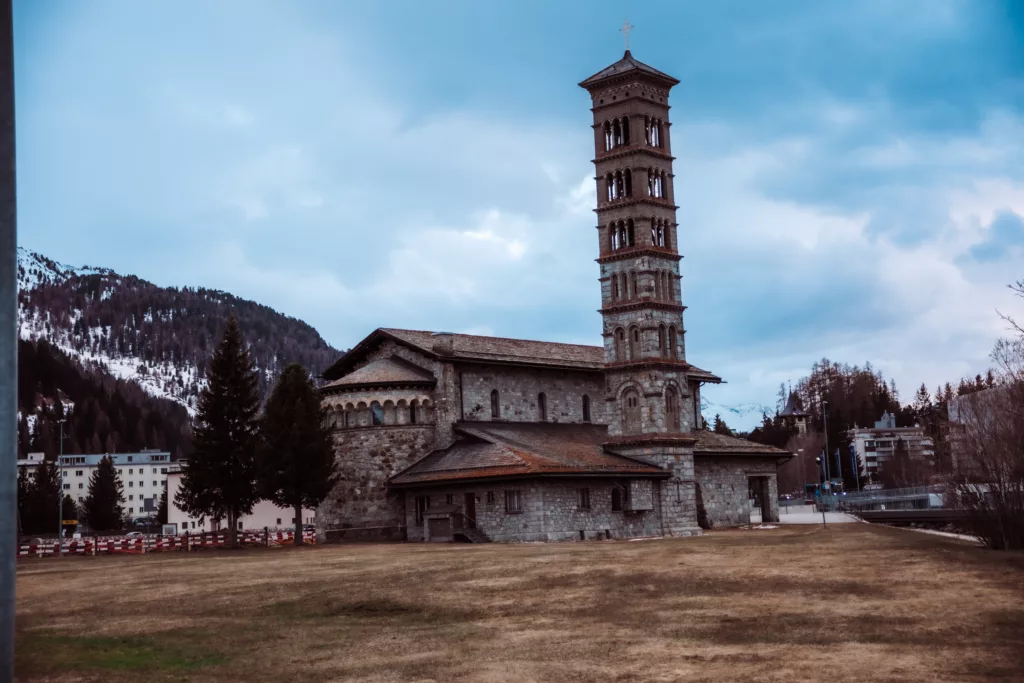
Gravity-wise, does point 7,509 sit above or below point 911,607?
above

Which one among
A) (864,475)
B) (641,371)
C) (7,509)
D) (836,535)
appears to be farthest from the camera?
(864,475)

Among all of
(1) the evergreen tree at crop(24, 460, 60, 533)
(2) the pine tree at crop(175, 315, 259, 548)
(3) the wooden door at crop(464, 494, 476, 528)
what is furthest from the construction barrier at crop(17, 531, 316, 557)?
(1) the evergreen tree at crop(24, 460, 60, 533)

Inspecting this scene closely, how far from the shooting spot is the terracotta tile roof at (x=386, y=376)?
59.1 metres

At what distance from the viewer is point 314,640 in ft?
70.7

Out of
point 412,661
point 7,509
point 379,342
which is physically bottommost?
point 412,661

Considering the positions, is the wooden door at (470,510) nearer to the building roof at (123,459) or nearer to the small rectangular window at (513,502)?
the small rectangular window at (513,502)

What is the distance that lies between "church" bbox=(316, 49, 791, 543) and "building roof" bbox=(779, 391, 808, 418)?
331 ft

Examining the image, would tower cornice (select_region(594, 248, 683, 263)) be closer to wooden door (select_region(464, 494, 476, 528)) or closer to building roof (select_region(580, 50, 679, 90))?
building roof (select_region(580, 50, 679, 90))

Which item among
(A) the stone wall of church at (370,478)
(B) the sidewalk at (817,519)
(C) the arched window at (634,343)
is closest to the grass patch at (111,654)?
(A) the stone wall of church at (370,478)

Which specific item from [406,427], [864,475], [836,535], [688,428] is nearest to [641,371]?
[688,428]

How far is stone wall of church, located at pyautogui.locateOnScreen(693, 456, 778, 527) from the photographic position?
65562 mm

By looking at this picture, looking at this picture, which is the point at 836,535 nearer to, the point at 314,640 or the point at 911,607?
the point at 911,607

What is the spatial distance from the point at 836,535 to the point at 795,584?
16527 mm

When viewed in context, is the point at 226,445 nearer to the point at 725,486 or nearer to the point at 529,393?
the point at 529,393
